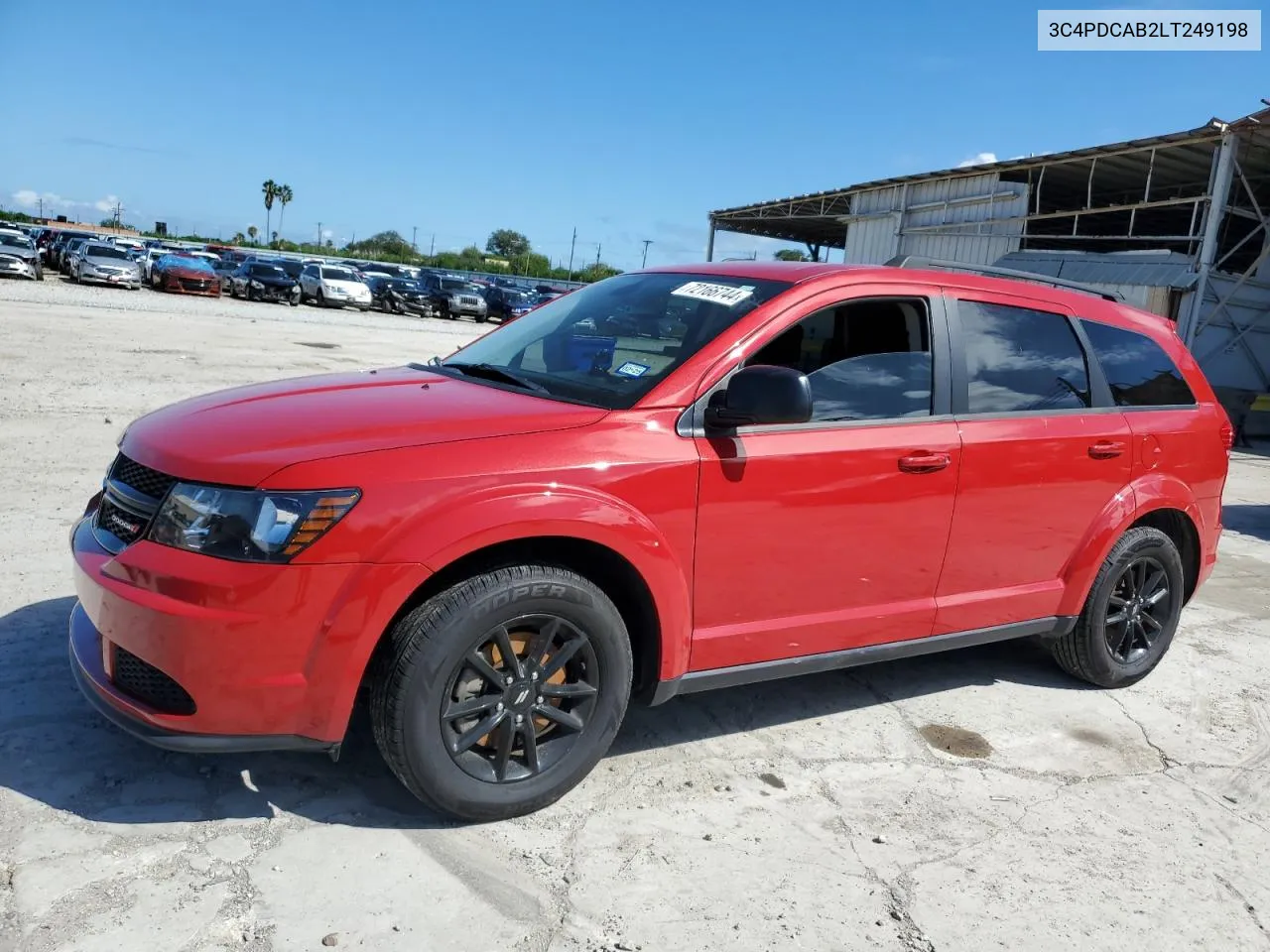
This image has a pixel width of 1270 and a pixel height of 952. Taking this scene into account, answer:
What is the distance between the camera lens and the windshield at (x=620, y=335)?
11.2 feet

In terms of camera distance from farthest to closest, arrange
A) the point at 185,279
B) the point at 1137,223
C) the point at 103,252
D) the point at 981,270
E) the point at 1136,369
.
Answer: the point at 185,279, the point at 103,252, the point at 1137,223, the point at 1136,369, the point at 981,270

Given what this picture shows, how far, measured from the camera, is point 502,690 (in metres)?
2.99

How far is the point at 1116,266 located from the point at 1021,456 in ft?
63.4

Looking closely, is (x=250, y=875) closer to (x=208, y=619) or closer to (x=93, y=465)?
(x=208, y=619)

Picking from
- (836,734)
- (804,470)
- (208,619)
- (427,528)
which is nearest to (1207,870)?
(836,734)

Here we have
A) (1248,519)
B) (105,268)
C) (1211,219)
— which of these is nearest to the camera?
(1248,519)

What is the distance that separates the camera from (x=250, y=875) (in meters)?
2.71

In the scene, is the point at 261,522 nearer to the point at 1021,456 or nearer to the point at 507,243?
the point at 1021,456

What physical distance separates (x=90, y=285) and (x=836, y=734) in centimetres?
3308

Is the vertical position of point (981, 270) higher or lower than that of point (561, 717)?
higher

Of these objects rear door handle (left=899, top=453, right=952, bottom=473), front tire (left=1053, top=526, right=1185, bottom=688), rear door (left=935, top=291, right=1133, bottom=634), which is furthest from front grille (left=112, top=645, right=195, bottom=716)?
front tire (left=1053, top=526, right=1185, bottom=688)

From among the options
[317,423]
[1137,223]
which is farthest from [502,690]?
[1137,223]

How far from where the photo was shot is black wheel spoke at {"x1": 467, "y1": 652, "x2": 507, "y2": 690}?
291 centimetres

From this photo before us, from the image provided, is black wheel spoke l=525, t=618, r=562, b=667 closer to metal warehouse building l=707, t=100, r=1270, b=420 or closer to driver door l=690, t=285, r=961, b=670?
driver door l=690, t=285, r=961, b=670
